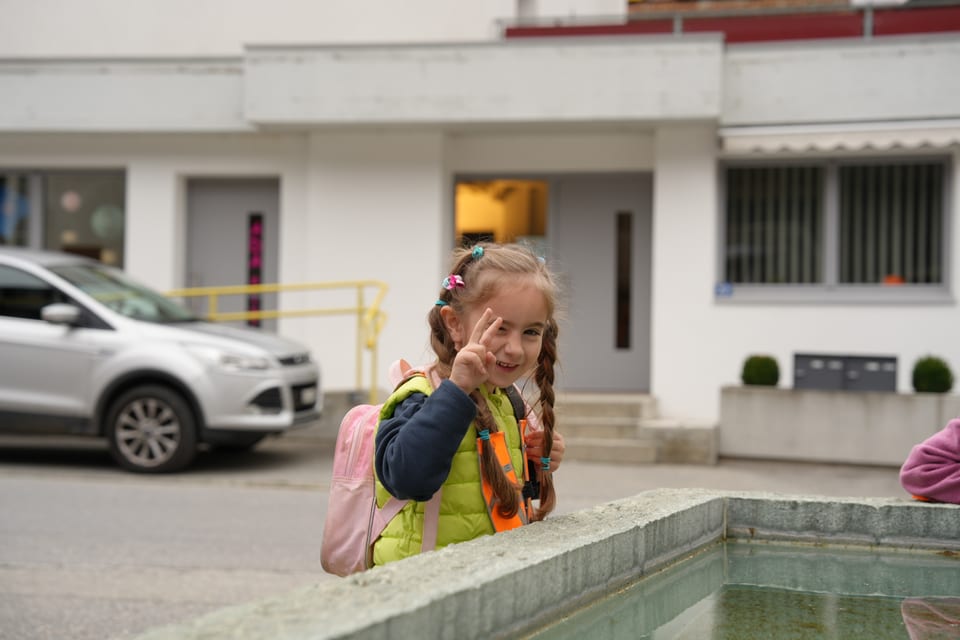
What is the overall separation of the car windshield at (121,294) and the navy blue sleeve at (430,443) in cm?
864

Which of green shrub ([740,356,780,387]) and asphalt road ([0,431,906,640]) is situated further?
green shrub ([740,356,780,387])

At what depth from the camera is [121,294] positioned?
11.0 metres

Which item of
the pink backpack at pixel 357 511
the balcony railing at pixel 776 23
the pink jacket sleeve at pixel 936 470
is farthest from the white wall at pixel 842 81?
the pink backpack at pixel 357 511

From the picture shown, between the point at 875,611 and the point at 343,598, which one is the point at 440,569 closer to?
the point at 343,598

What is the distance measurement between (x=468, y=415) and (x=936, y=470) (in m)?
1.63

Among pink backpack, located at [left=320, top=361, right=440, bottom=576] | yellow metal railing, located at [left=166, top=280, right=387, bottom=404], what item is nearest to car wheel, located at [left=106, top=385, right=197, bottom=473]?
yellow metal railing, located at [left=166, top=280, right=387, bottom=404]

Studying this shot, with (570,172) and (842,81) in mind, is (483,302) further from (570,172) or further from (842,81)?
(570,172)

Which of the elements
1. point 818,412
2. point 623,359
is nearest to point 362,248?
point 623,359

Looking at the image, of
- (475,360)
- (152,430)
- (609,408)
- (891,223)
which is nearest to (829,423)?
(609,408)

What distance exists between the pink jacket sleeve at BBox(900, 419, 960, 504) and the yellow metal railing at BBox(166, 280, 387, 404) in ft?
31.2

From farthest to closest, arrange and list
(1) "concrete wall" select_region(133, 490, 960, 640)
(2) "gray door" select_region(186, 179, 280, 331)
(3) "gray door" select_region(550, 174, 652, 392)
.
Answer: (2) "gray door" select_region(186, 179, 280, 331) → (3) "gray door" select_region(550, 174, 652, 392) → (1) "concrete wall" select_region(133, 490, 960, 640)

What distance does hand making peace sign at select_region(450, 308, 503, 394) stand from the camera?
2.50 m

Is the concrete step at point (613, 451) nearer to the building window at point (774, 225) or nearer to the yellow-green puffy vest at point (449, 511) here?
the building window at point (774, 225)

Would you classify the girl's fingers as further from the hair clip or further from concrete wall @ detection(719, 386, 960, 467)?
concrete wall @ detection(719, 386, 960, 467)
